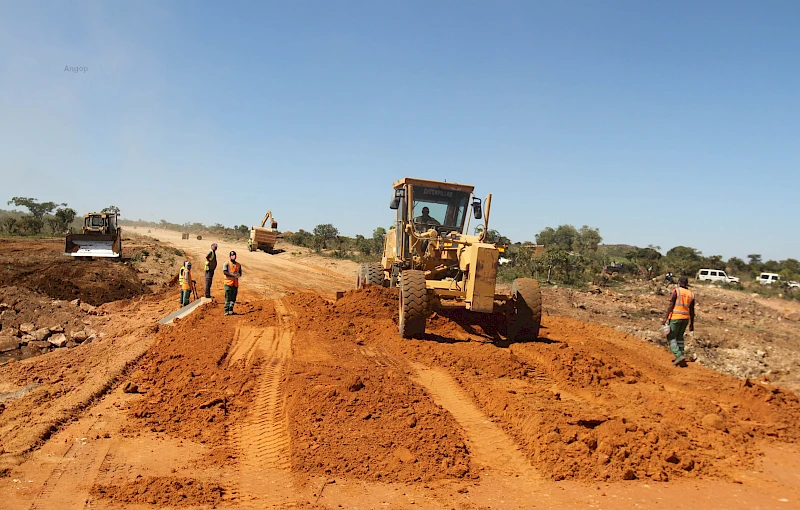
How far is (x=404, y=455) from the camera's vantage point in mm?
4625

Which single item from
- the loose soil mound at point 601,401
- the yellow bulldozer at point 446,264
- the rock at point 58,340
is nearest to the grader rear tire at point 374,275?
the yellow bulldozer at point 446,264

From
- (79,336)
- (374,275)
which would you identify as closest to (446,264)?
(374,275)

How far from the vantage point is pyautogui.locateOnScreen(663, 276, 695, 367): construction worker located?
8180 mm

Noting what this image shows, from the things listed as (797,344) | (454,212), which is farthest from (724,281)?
(454,212)

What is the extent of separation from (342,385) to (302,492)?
6.88 ft

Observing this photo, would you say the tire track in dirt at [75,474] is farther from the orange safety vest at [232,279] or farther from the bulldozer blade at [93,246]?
the bulldozer blade at [93,246]

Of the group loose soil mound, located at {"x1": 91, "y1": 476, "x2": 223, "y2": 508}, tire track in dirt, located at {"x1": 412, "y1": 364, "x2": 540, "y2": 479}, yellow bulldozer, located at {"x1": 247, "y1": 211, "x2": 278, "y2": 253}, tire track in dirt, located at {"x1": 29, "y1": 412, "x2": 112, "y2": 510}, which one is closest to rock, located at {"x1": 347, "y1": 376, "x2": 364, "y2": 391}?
tire track in dirt, located at {"x1": 412, "y1": 364, "x2": 540, "y2": 479}

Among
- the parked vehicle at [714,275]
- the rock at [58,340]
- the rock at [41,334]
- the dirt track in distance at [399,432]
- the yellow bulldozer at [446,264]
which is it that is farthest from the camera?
the parked vehicle at [714,275]

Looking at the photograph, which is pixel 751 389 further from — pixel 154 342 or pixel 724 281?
pixel 724 281

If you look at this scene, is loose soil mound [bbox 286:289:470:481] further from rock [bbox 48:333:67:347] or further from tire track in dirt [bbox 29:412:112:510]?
rock [bbox 48:333:67:347]

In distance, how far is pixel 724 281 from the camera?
30984 mm

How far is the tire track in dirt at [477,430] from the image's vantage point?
4.70 metres

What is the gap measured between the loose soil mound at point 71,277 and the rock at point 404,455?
1236 cm

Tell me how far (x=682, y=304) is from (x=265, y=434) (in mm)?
6602
